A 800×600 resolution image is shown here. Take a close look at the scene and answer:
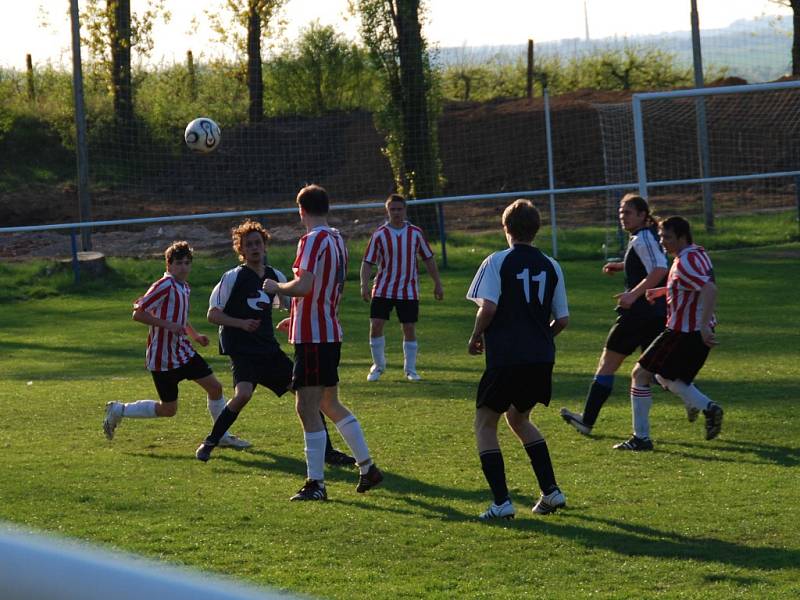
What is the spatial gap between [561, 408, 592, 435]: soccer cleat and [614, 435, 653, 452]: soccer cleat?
0.50m

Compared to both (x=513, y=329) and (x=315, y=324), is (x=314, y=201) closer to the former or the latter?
(x=315, y=324)

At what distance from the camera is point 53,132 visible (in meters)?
33.5

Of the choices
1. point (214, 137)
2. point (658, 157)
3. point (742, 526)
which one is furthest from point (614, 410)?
point (658, 157)

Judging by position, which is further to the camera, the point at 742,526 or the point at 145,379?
the point at 145,379

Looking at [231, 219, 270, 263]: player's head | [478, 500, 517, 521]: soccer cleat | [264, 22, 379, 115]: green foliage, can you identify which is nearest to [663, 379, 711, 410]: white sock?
[478, 500, 517, 521]: soccer cleat

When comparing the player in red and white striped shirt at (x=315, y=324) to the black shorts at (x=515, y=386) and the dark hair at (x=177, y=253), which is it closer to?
the black shorts at (x=515, y=386)

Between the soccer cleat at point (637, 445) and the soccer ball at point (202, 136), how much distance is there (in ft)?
28.6

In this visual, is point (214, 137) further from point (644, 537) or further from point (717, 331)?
point (644, 537)

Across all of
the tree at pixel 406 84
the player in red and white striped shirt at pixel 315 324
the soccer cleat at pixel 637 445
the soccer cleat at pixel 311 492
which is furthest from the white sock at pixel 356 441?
the tree at pixel 406 84

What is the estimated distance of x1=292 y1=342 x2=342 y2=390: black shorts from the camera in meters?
6.63

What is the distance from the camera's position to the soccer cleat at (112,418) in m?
8.42

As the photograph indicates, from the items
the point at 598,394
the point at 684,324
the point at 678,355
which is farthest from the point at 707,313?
the point at 598,394

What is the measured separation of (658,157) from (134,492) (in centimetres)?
2761

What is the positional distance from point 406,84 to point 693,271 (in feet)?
56.5
